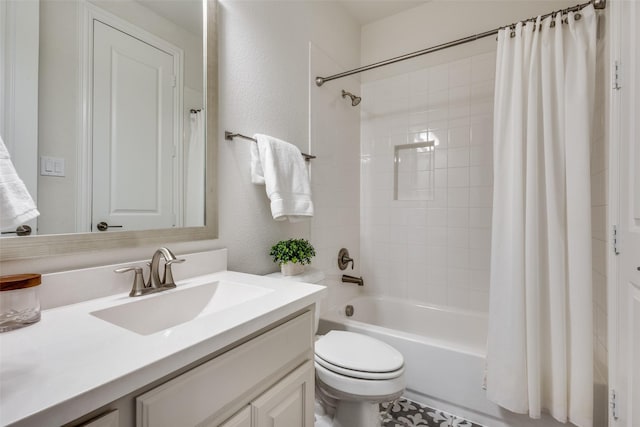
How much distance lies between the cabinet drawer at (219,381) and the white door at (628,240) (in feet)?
3.40

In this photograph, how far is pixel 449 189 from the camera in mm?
2145

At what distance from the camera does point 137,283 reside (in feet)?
2.94

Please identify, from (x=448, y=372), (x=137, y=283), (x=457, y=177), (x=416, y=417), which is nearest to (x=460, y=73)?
(x=457, y=177)

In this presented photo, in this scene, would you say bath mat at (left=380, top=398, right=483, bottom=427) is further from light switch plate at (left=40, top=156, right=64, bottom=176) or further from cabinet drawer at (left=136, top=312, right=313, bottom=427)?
light switch plate at (left=40, top=156, right=64, bottom=176)

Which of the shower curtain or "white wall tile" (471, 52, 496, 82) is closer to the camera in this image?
the shower curtain

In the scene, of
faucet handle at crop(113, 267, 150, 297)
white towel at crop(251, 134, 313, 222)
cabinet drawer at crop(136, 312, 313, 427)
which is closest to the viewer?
cabinet drawer at crop(136, 312, 313, 427)

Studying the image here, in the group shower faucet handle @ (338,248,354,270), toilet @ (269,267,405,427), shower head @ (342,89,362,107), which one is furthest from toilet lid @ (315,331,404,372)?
shower head @ (342,89,362,107)

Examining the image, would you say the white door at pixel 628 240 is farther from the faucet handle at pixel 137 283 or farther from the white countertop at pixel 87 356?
the faucet handle at pixel 137 283

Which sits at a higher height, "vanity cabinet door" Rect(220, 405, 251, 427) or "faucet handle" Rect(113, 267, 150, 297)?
"faucet handle" Rect(113, 267, 150, 297)

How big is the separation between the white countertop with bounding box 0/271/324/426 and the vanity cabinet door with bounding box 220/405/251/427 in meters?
0.18

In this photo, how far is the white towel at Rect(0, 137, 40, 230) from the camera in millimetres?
626

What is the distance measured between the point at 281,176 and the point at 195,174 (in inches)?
15.9

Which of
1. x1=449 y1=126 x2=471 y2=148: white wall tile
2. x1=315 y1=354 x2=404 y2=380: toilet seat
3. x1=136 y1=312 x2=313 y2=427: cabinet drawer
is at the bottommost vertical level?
x1=315 y1=354 x2=404 y2=380: toilet seat

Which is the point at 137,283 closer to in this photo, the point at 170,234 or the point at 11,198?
the point at 170,234
